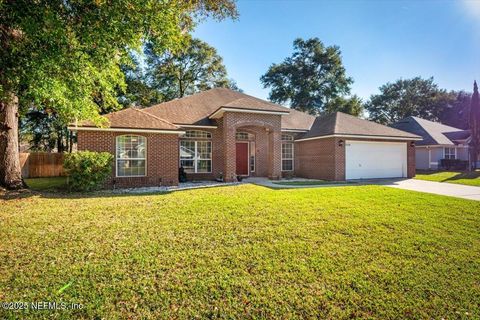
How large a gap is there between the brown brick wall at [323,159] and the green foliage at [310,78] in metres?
22.9

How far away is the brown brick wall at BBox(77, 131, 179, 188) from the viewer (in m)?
11.5

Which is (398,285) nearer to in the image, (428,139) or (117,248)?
(117,248)

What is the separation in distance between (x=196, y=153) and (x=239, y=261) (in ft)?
38.7

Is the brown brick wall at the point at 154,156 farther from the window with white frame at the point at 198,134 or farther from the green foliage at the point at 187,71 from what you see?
the green foliage at the point at 187,71

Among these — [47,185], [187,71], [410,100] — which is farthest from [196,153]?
[410,100]

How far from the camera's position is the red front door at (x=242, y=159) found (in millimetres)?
16703

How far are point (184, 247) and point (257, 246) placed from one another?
1.37 meters

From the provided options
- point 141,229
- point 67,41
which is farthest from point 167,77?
point 141,229

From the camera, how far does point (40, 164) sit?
1939 centimetres

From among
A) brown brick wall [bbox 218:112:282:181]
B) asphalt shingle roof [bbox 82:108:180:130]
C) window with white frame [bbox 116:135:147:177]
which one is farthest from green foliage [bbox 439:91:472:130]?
window with white frame [bbox 116:135:147:177]

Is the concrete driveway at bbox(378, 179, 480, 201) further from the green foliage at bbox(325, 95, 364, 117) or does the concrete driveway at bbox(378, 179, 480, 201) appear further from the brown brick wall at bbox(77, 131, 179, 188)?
the green foliage at bbox(325, 95, 364, 117)

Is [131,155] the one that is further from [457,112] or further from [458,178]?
[457,112]

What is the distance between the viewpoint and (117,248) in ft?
15.1

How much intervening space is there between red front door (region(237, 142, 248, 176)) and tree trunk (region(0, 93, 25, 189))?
1087 cm
